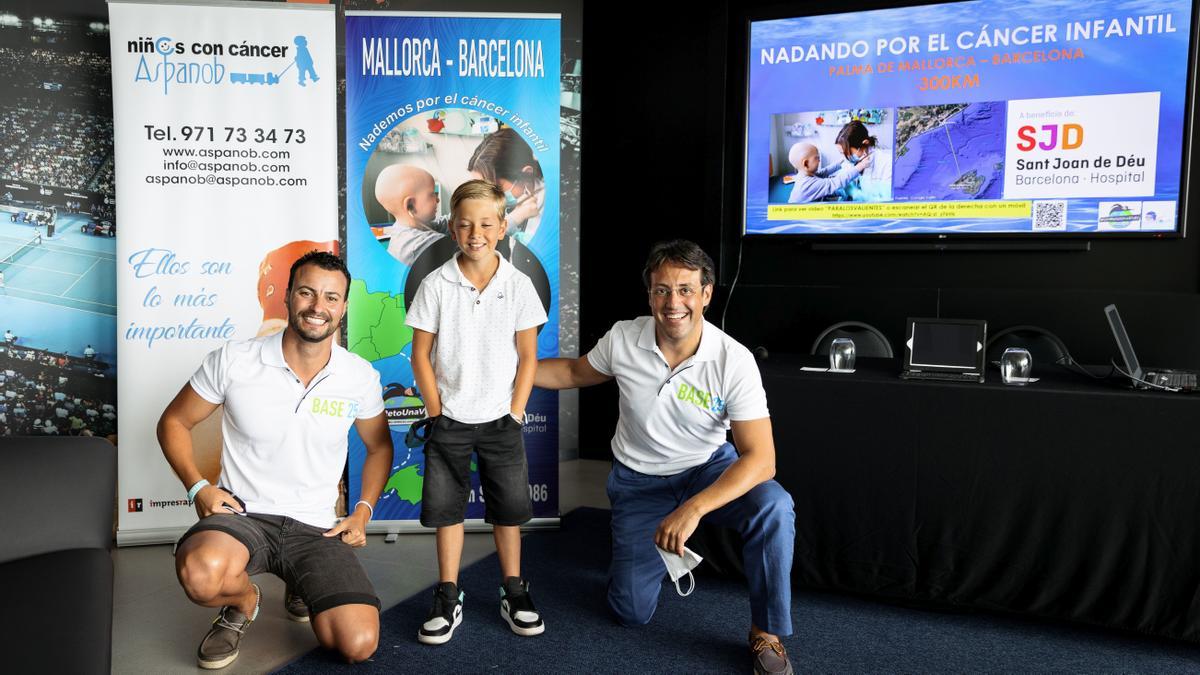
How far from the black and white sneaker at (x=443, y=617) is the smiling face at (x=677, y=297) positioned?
102cm

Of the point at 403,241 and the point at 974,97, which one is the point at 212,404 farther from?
the point at 974,97

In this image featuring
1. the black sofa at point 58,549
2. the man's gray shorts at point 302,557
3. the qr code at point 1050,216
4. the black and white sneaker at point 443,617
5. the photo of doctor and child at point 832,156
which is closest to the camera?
the black sofa at point 58,549

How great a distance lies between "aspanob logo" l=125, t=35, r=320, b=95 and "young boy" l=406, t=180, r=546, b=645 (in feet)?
4.24

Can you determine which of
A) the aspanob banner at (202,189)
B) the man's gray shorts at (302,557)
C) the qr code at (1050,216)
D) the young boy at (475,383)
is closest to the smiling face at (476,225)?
the young boy at (475,383)

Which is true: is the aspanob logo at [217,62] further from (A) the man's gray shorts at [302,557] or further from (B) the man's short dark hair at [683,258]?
(A) the man's gray shorts at [302,557]

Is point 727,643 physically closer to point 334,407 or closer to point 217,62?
point 334,407

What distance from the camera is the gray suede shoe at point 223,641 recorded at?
2.28 meters

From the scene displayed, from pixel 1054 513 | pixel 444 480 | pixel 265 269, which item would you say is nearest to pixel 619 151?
pixel 265 269

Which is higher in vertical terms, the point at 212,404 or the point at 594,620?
the point at 212,404

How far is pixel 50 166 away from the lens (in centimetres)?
355

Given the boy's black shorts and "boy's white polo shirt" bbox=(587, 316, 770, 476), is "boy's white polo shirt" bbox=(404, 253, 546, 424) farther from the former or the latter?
"boy's white polo shirt" bbox=(587, 316, 770, 476)

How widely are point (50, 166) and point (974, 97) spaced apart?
394cm

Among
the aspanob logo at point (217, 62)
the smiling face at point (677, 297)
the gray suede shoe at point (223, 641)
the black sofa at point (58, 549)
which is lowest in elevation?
the gray suede shoe at point (223, 641)

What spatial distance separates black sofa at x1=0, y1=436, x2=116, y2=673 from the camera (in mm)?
1398
